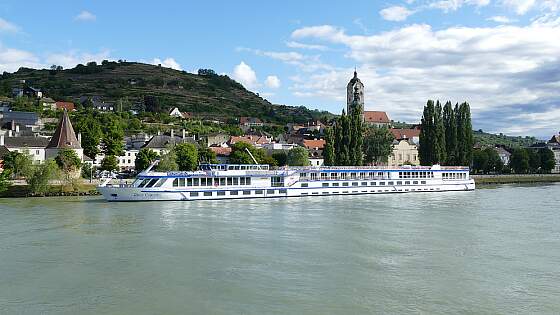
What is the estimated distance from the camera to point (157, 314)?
14.0 meters

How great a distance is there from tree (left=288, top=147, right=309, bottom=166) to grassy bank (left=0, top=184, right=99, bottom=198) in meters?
30.1

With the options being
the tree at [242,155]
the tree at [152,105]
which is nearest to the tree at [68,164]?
the tree at [242,155]

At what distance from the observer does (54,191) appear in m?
46.0

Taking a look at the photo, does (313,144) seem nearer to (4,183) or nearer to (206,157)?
(206,157)

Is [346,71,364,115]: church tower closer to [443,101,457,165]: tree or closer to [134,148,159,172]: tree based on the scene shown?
[443,101,457,165]: tree

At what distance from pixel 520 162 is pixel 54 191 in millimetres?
78871

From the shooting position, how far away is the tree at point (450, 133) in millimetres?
69500

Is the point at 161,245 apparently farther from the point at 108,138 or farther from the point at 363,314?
the point at 108,138

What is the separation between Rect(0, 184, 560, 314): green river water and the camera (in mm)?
15055

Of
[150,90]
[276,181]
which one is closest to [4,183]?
[276,181]

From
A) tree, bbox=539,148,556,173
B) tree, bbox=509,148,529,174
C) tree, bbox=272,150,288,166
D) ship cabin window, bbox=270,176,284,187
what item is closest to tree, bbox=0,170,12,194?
ship cabin window, bbox=270,176,284,187

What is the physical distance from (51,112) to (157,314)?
9196 cm

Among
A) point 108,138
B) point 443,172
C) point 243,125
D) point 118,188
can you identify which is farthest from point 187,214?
point 243,125

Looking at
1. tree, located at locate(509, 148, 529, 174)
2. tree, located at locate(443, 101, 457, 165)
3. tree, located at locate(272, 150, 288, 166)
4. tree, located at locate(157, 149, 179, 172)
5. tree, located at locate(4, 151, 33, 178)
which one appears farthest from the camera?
tree, located at locate(509, 148, 529, 174)
